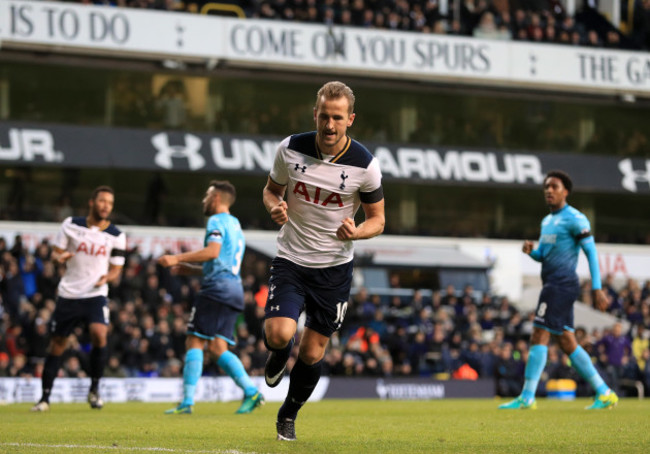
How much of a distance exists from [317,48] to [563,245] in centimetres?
1931

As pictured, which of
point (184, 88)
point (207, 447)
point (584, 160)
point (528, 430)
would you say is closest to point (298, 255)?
point (207, 447)

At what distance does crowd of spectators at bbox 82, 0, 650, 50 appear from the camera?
31.5m

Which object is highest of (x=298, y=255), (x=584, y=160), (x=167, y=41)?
(x=167, y=41)

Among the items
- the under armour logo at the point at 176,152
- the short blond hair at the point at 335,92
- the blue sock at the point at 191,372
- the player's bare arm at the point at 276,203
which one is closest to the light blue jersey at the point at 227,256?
the blue sock at the point at 191,372

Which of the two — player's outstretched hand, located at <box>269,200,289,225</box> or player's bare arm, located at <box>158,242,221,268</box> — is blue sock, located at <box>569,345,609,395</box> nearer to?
player's bare arm, located at <box>158,242,221,268</box>

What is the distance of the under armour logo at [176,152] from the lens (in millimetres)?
30906

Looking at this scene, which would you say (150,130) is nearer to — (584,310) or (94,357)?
(584,310)

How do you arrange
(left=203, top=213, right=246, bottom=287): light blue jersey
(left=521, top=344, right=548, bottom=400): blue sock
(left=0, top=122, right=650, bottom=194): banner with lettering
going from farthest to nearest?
1. (left=0, top=122, right=650, bottom=194): banner with lettering
2. (left=521, top=344, right=548, bottom=400): blue sock
3. (left=203, top=213, right=246, bottom=287): light blue jersey

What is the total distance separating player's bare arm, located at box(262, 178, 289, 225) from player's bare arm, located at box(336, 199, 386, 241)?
0.38 metres

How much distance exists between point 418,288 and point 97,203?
20.4m

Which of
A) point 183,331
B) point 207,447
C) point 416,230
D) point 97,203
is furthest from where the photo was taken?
point 416,230

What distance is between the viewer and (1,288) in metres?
21.4

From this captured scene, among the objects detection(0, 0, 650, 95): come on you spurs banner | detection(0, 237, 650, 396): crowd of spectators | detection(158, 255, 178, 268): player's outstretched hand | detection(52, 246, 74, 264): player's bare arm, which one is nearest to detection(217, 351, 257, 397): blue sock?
detection(158, 255, 178, 268): player's outstretched hand

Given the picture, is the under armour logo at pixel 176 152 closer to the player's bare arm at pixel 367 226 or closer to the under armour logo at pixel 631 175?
the under armour logo at pixel 631 175
